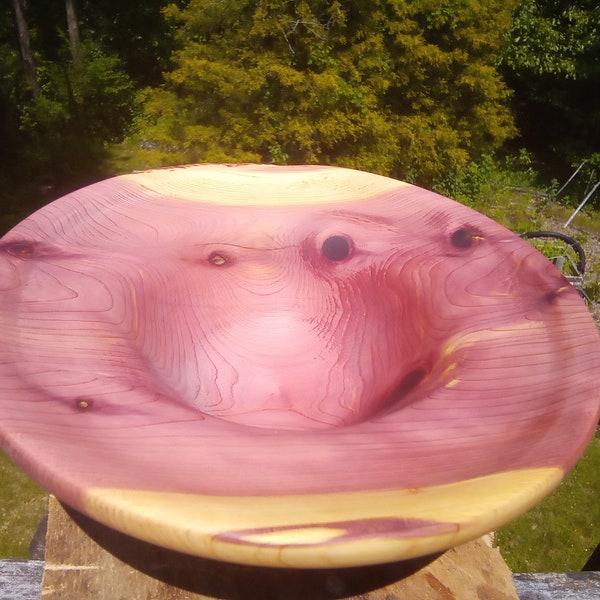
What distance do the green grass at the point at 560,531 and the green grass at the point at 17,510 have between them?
1.87m

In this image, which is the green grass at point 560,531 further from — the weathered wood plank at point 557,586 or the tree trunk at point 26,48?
the tree trunk at point 26,48

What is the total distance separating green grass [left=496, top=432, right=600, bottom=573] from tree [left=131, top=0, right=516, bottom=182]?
6.92 feet

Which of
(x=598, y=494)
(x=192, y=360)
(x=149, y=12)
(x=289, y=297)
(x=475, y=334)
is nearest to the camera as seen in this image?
(x=475, y=334)

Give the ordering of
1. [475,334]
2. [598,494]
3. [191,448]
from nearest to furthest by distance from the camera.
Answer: [191,448] → [475,334] → [598,494]

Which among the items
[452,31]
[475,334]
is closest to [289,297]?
[475,334]

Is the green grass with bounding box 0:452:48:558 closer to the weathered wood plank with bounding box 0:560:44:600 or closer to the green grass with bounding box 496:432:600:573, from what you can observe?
the weathered wood plank with bounding box 0:560:44:600

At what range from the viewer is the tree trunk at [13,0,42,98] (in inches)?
208

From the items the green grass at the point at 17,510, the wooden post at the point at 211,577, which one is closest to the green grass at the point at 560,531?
the green grass at the point at 17,510

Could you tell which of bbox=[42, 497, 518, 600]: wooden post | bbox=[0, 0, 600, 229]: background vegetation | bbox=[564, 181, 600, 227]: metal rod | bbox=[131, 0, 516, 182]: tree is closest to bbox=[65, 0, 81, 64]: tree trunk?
bbox=[0, 0, 600, 229]: background vegetation

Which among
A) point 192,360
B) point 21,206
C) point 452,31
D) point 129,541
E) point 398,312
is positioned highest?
point 452,31

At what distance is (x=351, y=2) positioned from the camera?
3852 mm

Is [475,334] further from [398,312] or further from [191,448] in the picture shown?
[191,448]

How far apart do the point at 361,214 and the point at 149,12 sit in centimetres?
699

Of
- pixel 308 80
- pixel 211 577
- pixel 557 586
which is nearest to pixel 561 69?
pixel 308 80
